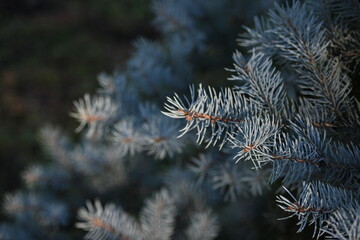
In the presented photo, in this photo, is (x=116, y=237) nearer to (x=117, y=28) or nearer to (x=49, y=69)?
(x=49, y=69)

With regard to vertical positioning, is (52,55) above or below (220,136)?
above

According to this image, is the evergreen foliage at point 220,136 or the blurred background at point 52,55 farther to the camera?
the blurred background at point 52,55

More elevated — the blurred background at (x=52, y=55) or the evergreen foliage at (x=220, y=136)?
the blurred background at (x=52, y=55)

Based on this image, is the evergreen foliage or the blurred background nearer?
the evergreen foliage

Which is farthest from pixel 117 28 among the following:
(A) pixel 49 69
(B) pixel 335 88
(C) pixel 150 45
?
(B) pixel 335 88
